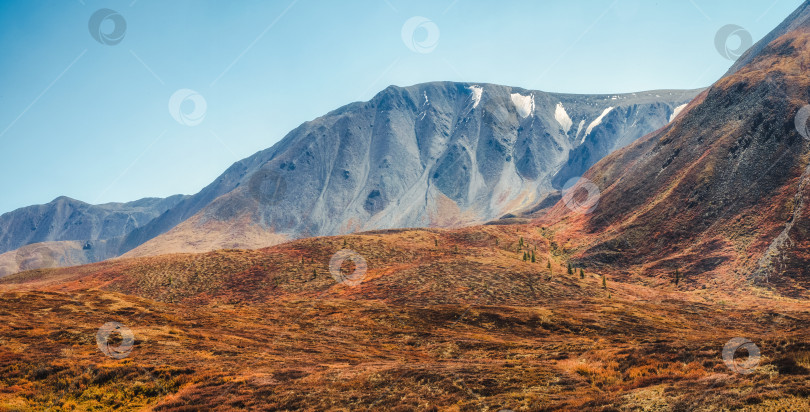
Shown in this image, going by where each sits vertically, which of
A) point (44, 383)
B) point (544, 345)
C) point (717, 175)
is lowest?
point (544, 345)

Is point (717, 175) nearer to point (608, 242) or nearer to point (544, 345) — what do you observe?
point (608, 242)

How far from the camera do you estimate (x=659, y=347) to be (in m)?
22.7

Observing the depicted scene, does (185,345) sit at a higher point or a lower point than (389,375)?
higher

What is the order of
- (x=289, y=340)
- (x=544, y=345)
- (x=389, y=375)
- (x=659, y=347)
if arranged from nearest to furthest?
(x=389, y=375) → (x=659, y=347) → (x=544, y=345) → (x=289, y=340)

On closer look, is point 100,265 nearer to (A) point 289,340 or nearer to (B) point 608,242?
(A) point 289,340

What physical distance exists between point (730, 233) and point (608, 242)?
1869 cm

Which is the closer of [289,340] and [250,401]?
[250,401]

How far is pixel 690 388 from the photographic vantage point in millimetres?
14703

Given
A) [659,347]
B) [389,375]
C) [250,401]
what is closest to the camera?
[250,401]

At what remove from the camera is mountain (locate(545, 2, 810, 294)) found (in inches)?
2303

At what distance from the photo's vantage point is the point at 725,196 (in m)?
70.8

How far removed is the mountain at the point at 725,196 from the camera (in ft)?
192

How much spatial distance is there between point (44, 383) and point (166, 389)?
5588 mm

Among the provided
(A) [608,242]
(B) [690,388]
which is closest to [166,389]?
(B) [690,388]
